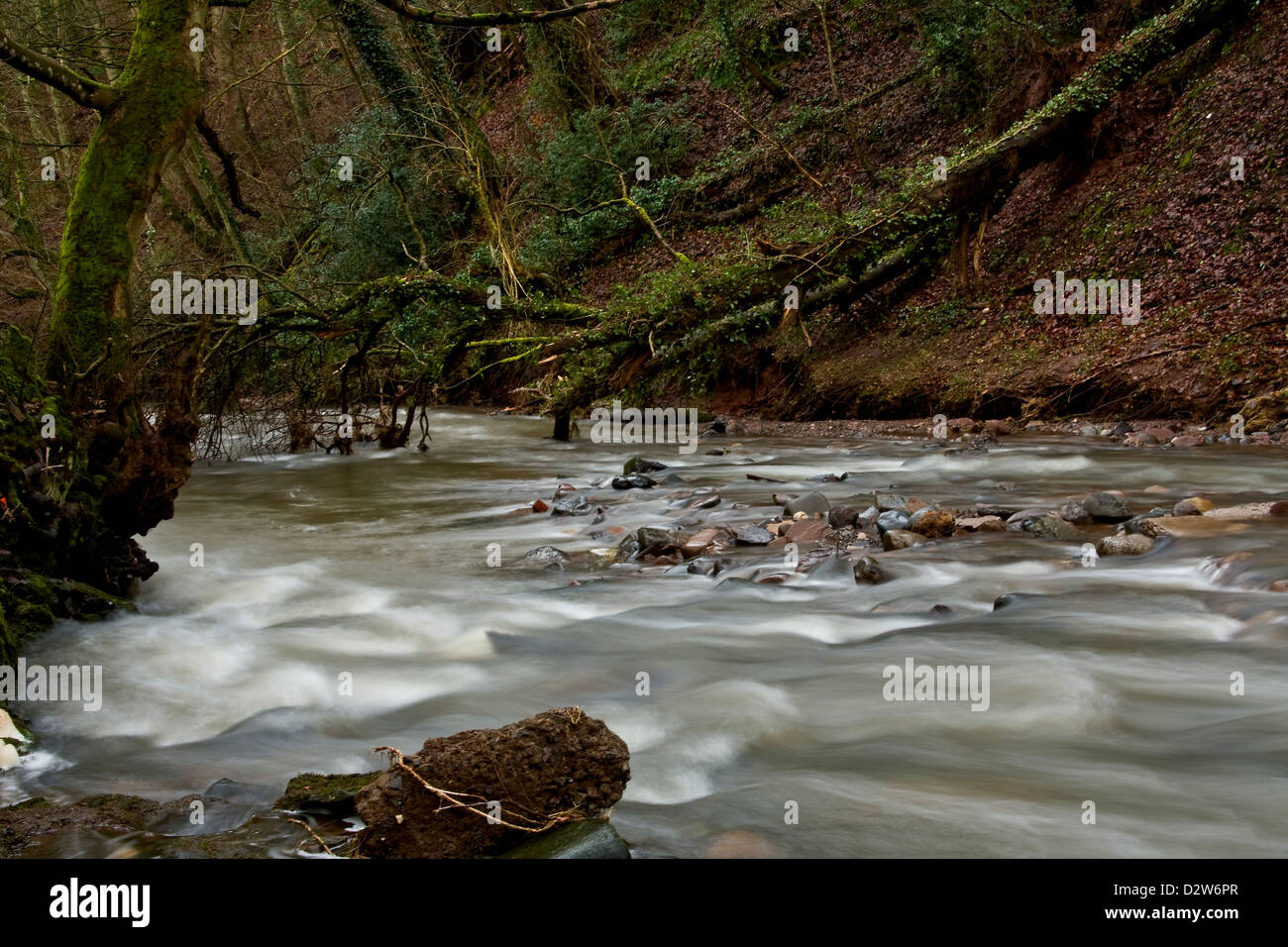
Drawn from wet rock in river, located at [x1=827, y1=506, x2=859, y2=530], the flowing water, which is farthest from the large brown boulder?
wet rock in river, located at [x1=827, y1=506, x2=859, y2=530]

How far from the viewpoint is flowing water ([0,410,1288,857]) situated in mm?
3764

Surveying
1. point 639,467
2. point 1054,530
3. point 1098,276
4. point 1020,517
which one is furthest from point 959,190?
point 1054,530

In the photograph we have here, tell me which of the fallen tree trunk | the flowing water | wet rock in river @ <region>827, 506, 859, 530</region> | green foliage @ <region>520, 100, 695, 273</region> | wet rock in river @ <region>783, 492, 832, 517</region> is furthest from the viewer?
green foliage @ <region>520, 100, 695, 273</region>

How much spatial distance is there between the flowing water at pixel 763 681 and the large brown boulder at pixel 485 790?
1.20 ft

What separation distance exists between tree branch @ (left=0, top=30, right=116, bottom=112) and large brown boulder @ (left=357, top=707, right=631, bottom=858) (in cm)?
561

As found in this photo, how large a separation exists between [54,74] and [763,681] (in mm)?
5745

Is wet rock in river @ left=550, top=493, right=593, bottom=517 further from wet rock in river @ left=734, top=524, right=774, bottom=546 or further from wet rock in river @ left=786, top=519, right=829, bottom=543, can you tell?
wet rock in river @ left=786, top=519, right=829, bottom=543

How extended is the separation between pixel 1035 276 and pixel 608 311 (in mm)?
6166

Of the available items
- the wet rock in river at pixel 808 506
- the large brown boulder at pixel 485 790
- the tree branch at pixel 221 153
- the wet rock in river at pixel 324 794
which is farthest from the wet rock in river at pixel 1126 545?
the tree branch at pixel 221 153

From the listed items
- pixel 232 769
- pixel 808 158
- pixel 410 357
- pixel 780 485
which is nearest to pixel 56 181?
pixel 410 357

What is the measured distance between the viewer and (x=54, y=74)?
665 cm

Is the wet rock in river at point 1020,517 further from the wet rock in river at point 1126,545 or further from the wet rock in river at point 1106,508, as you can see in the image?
the wet rock in river at point 1126,545

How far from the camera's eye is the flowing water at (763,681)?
3.76m
